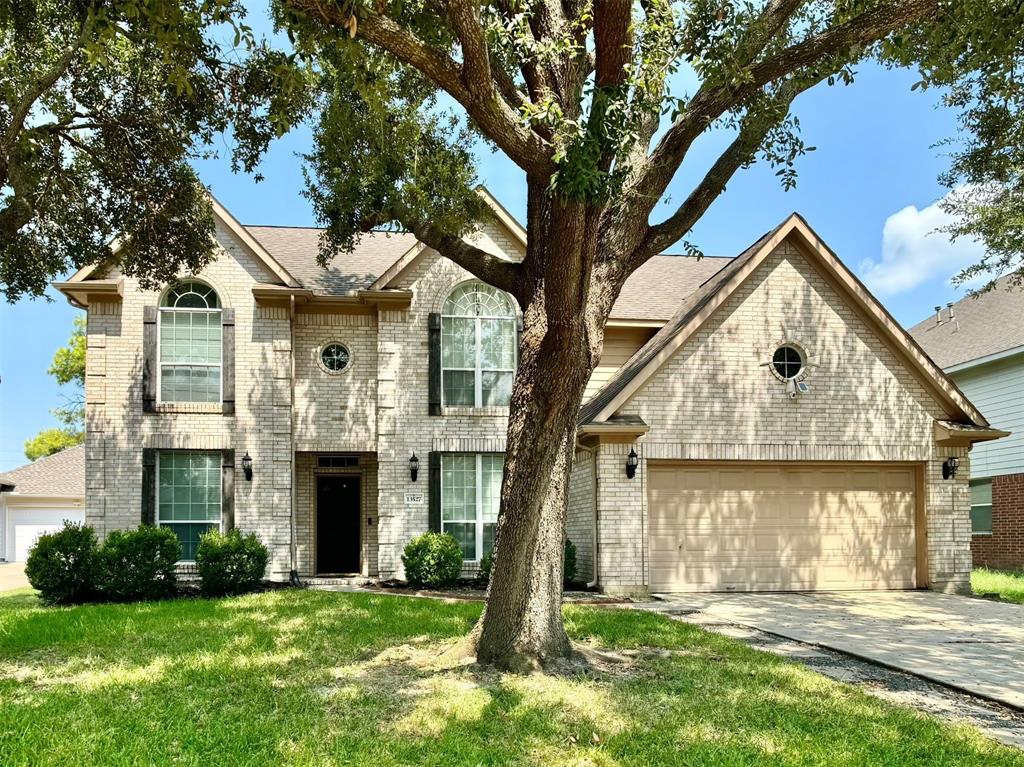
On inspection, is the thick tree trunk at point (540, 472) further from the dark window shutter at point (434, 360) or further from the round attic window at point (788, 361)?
the dark window shutter at point (434, 360)

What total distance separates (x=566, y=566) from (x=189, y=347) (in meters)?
8.15

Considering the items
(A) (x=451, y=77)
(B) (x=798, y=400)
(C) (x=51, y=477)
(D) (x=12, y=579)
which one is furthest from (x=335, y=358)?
(C) (x=51, y=477)

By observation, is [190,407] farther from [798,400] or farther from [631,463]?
[798,400]

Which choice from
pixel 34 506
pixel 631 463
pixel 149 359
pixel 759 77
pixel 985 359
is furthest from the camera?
pixel 34 506

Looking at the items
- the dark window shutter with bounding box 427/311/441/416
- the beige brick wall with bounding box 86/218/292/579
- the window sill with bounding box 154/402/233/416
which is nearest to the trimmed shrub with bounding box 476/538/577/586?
the dark window shutter with bounding box 427/311/441/416

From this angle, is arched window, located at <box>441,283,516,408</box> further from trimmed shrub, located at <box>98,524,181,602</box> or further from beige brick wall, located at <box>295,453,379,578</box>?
trimmed shrub, located at <box>98,524,181,602</box>

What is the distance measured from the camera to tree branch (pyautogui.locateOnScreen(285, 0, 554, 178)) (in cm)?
598

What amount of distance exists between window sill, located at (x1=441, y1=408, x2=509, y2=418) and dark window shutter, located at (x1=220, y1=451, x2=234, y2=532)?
410 cm

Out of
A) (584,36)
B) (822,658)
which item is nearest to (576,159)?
(584,36)

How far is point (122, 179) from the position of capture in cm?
1213

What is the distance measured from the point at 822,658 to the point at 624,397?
19.7 ft

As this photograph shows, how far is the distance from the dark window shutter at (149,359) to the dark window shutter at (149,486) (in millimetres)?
832

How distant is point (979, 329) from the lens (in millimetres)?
23219

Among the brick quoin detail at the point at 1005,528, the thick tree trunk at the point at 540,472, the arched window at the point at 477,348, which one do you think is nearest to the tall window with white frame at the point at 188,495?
the arched window at the point at 477,348
